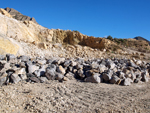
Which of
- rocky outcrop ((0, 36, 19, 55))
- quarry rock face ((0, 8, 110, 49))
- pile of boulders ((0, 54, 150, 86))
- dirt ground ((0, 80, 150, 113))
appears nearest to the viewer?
dirt ground ((0, 80, 150, 113))

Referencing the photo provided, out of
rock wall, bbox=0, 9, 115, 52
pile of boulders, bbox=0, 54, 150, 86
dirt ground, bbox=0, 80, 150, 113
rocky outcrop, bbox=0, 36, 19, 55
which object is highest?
rock wall, bbox=0, 9, 115, 52

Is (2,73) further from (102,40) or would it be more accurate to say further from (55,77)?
(102,40)

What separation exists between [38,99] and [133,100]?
222 centimetres

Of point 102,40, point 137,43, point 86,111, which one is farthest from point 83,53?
point 137,43

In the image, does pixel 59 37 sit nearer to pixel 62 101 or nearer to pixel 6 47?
pixel 6 47

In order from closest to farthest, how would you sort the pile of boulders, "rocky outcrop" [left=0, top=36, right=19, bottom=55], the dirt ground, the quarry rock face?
1. the dirt ground
2. the pile of boulders
3. "rocky outcrop" [left=0, top=36, right=19, bottom=55]
4. the quarry rock face

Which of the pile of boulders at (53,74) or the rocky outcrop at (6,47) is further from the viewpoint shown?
the rocky outcrop at (6,47)

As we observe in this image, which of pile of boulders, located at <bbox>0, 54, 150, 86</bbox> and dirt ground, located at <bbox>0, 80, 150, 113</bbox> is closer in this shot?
dirt ground, located at <bbox>0, 80, 150, 113</bbox>

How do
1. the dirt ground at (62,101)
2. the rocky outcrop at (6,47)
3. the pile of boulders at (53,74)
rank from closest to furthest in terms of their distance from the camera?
the dirt ground at (62,101) < the pile of boulders at (53,74) < the rocky outcrop at (6,47)

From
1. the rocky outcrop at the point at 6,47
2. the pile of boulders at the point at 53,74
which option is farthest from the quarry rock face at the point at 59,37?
the pile of boulders at the point at 53,74

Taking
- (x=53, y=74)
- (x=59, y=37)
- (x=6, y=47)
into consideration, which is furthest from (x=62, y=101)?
(x=59, y=37)

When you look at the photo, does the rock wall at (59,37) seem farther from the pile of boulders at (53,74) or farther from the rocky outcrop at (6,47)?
the pile of boulders at (53,74)

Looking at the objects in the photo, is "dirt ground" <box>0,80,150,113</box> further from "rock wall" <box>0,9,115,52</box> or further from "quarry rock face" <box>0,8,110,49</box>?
"quarry rock face" <box>0,8,110,49</box>

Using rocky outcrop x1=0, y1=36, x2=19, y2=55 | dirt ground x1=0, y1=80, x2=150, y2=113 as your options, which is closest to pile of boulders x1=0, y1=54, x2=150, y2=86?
dirt ground x1=0, y1=80, x2=150, y2=113
